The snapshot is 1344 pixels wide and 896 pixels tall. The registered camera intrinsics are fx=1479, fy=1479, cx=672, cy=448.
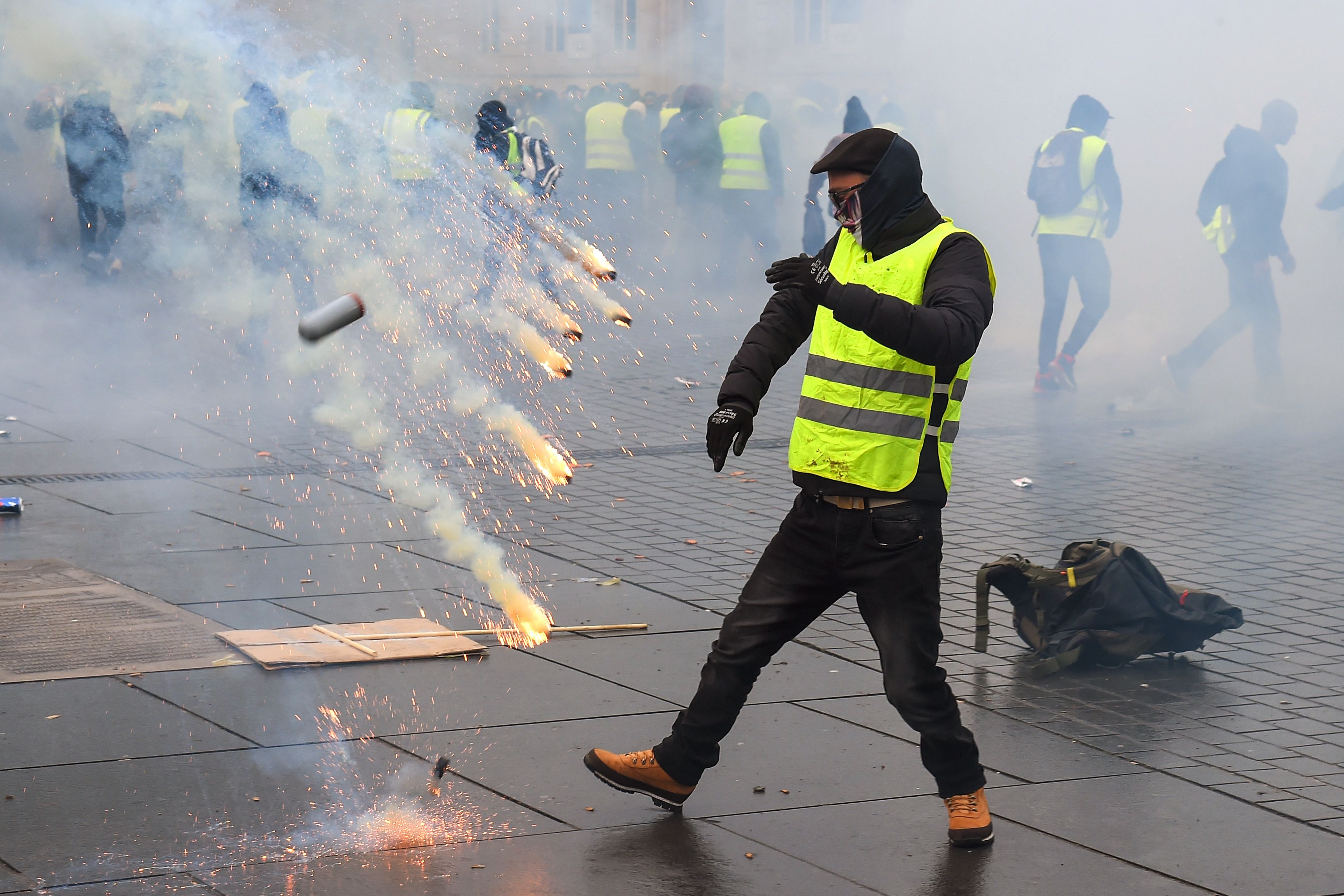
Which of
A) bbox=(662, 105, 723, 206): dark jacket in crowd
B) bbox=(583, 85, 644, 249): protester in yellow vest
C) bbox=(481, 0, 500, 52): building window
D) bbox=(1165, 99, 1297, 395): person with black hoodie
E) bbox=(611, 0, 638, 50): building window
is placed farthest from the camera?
bbox=(583, 85, 644, 249): protester in yellow vest

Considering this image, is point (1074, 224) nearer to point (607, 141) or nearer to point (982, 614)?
point (982, 614)

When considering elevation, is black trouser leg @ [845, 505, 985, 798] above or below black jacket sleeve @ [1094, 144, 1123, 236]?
below

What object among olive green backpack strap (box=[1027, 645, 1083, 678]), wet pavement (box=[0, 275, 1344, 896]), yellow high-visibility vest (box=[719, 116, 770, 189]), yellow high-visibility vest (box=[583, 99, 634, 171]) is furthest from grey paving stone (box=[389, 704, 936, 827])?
yellow high-visibility vest (box=[583, 99, 634, 171])

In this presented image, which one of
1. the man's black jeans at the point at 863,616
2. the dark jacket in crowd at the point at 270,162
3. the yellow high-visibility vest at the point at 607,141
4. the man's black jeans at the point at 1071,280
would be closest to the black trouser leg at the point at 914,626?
the man's black jeans at the point at 863,616

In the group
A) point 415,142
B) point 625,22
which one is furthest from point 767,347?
point 625,22

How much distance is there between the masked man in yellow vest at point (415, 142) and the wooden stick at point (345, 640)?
5.09 m

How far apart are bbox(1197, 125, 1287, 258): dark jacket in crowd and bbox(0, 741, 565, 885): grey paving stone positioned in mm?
9420

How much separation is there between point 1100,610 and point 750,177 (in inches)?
487

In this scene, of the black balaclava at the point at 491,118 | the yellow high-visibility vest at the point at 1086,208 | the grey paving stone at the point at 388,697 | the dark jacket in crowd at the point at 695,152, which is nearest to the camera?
the grey paving stone at the point at 388,697

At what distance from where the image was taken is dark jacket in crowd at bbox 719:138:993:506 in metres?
3.12

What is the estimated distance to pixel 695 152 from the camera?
17203 mm

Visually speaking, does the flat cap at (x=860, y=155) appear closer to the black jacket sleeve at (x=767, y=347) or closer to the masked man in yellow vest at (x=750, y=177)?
the black jacket sleeve at (x=767, y=347)

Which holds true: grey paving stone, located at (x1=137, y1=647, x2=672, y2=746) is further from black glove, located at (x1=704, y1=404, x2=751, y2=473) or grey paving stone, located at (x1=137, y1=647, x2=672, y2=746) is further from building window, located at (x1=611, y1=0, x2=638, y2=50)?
building window, located at (x1=611, y1=0, x2=638, y2=50)

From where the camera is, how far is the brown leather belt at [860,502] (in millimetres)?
3387
